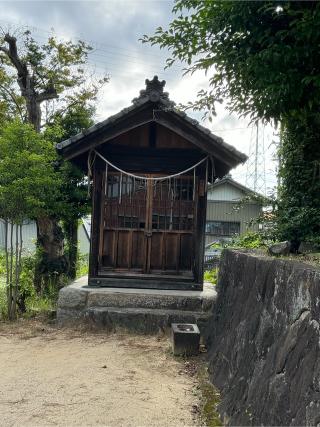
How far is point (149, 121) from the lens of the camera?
7.86 meters

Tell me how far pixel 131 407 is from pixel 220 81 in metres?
3.99

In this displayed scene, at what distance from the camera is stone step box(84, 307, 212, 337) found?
7.07 meters

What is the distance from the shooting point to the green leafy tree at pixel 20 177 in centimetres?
733

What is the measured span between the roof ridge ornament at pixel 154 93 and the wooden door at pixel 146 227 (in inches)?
61.7

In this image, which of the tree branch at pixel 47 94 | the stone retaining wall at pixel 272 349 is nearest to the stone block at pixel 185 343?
the stone retaining wall at pixel 272 349

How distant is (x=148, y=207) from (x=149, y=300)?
186cm

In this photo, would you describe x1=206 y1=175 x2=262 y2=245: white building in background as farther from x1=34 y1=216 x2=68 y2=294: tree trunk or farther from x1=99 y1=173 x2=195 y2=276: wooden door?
x1=99 y1=173 x2=195 y2=276: wooden door

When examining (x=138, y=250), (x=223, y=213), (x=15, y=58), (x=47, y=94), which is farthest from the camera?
(x=223, y=213)

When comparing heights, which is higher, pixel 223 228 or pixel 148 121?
pixel 148 121

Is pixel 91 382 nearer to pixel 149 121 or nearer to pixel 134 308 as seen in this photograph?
pixel 134 308

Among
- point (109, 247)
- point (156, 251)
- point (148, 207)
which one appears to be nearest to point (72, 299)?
point (109, 247)

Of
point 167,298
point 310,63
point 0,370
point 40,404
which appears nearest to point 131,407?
point 40,404

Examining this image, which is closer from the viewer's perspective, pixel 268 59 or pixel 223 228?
pixel 268 59

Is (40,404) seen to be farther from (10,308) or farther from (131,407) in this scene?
(10,308)
